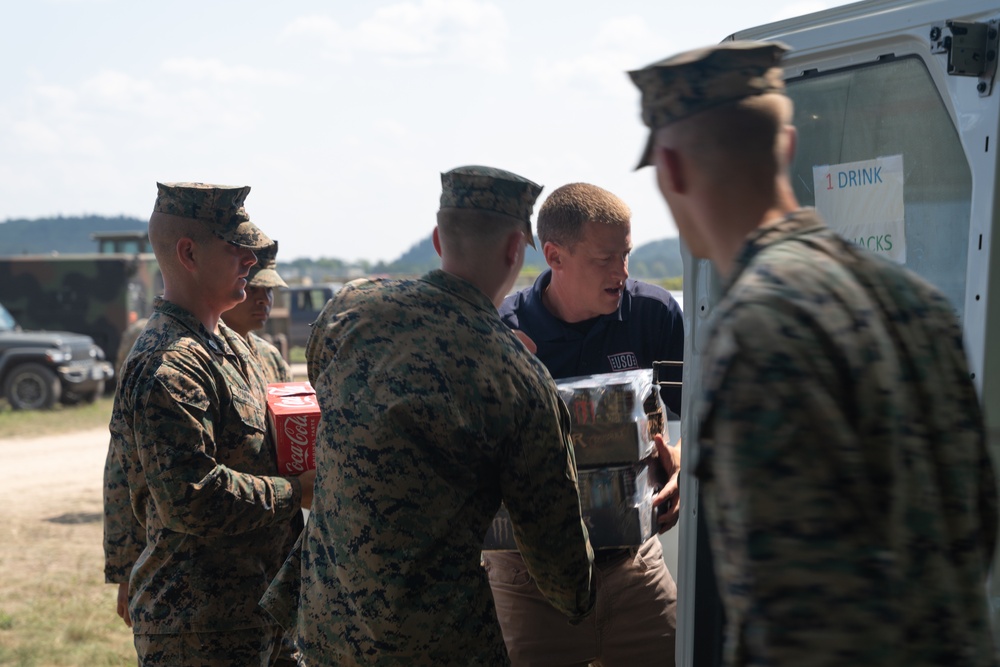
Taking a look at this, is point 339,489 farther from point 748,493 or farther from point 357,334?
point 748,493

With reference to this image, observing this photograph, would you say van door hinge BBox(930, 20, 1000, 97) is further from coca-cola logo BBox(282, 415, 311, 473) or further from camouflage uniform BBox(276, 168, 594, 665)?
coca-cola logo BBox(282, 415, 311, 473)

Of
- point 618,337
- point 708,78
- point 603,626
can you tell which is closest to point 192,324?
point 618,337

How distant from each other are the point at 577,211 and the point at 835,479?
2261mm

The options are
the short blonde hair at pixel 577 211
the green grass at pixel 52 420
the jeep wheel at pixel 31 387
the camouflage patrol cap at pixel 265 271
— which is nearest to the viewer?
the short blonde hair at pixel 577 211

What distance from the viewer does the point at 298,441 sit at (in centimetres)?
334

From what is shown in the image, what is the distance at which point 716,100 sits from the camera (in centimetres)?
160

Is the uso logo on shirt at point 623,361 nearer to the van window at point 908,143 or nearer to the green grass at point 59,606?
the van window at point 908,143

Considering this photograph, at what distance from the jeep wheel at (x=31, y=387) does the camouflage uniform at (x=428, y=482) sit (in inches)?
643

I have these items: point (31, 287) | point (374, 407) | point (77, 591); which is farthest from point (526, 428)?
point (31, 287)

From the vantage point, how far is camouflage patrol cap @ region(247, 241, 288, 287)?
192 inches

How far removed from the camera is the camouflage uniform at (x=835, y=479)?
1.36 meters

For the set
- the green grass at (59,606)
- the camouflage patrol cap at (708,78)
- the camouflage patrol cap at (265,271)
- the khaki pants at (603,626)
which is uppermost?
the camouflage patrol cap at (708,78)

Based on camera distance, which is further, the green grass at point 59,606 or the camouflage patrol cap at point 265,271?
the green grass at point 59,606

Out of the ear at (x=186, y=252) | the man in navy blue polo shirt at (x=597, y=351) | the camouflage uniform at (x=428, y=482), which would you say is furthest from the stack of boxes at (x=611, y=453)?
the ear at (x=186, y=252)
